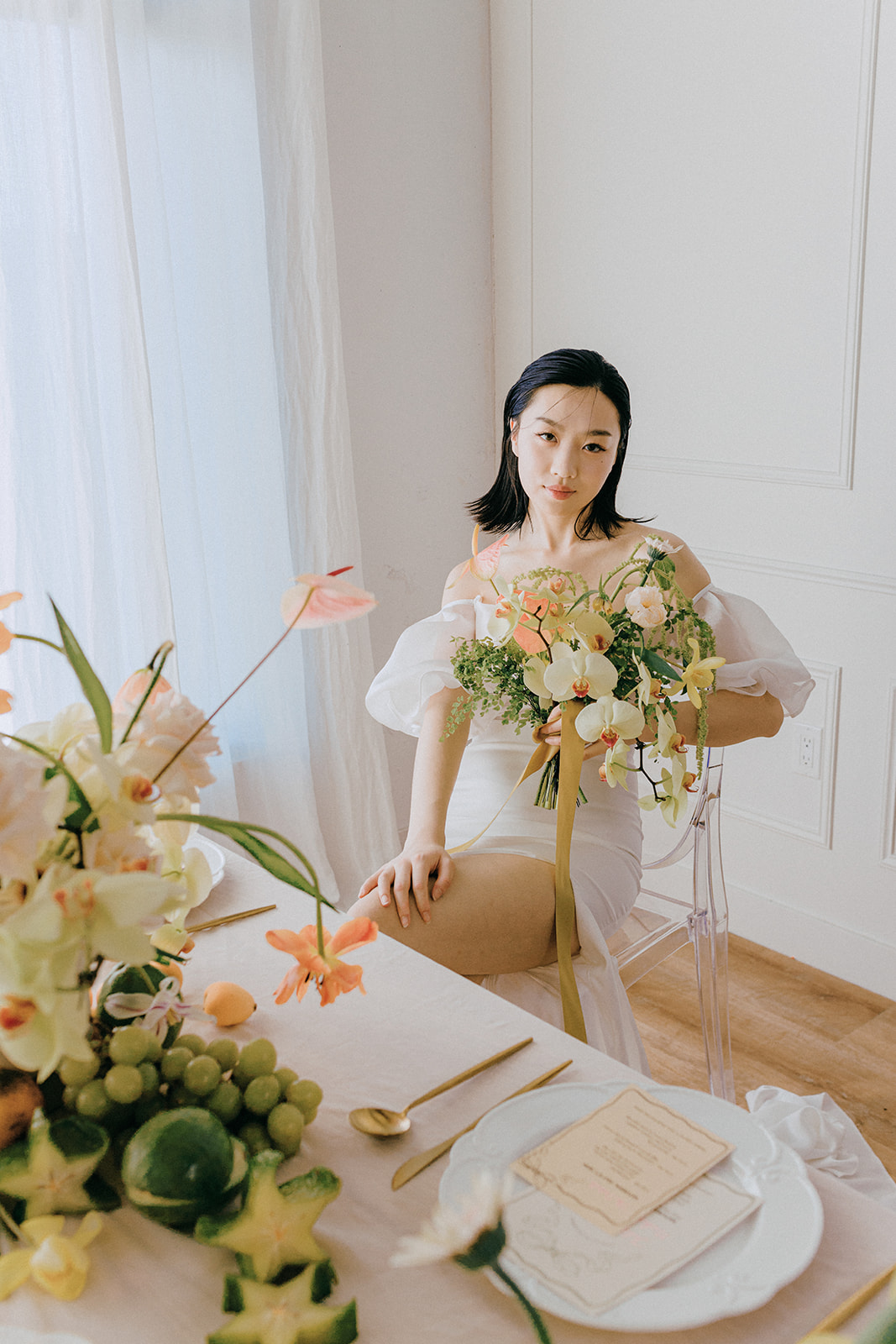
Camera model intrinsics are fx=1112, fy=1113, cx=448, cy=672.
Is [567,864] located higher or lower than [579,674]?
lower

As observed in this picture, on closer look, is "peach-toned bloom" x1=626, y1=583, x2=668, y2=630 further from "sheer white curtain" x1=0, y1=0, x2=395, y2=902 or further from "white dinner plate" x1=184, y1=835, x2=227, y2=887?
"sheer white curtain" x1=0, y1=0, x2=395, y2=902

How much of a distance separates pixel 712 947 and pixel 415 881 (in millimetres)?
558

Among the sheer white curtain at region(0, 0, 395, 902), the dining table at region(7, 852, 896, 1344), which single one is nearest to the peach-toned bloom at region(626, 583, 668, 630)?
the dining table at region(7, 852, 896, 1344)

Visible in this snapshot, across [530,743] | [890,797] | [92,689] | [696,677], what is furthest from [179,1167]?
[890,797]

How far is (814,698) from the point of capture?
2.56 m

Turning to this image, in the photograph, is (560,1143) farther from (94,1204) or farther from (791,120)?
(791,120)

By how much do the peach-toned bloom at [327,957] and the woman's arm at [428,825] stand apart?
2.01 feet

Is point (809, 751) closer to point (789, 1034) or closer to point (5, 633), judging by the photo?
point (789, 1034)

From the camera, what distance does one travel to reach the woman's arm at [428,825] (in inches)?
62.9

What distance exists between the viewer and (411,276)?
3098mm

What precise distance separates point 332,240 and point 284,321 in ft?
0.77

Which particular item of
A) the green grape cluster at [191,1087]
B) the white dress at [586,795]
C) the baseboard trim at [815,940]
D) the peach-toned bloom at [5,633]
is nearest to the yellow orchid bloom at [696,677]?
the white dress at [586,795]

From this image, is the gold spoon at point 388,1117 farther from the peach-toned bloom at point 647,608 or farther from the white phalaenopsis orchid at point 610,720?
the peach-toned bloom at point 647,608

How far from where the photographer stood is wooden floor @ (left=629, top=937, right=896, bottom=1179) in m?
2.19
